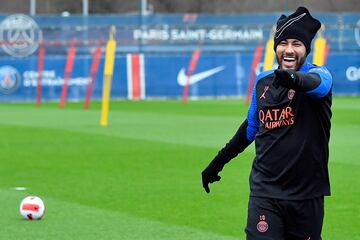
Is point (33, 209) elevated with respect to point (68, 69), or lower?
elevated

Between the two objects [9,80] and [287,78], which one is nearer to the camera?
[287,78]

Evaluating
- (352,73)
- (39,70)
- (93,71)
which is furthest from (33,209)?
(352,73)

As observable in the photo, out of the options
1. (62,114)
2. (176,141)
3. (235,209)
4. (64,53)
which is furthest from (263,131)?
(64,53)

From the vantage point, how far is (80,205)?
38.9ft

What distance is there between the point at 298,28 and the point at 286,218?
107 centimetres

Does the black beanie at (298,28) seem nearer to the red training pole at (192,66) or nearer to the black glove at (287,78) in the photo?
the black glove at (287,78)

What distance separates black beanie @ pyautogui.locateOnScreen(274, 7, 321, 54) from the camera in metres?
6.05

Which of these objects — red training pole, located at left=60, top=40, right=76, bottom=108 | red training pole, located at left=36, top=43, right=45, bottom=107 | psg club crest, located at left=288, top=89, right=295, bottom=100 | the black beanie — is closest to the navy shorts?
psg club crest, located at left=288, top=89, right=295, bottom=100

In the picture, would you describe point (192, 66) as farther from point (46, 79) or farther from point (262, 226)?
point (262, 226)

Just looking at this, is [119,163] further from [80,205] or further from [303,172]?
[303,172]

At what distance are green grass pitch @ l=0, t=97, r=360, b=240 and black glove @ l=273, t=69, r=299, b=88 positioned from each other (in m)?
4.27

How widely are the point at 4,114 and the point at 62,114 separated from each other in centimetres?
157

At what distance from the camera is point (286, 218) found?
20.1ft

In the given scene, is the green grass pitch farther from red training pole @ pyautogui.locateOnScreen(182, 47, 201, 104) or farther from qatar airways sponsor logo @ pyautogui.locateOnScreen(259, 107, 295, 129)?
red training pole @ pyautogui.locateOnScreen(182, 47, 201, 104)
